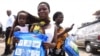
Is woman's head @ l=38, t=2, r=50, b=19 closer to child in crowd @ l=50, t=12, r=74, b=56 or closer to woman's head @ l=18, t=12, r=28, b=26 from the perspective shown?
woman's head @ l=18, t=12, r=28, b=26

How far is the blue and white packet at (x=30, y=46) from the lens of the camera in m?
3.11

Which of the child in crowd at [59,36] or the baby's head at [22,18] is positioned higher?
the baby's head at [22,18]

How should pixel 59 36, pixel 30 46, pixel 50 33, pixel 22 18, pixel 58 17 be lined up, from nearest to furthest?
pixel 30 46 < pixel 50 33 < pixel 22 18 < pixel 59 36 < pixel 58 17

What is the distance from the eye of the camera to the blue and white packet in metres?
3.11

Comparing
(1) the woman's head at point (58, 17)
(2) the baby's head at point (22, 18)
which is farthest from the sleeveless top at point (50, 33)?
(1) the woman's head at point (58, 17)

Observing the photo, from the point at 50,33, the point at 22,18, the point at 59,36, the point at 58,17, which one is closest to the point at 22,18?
the point at 22,18

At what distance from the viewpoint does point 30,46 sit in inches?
123

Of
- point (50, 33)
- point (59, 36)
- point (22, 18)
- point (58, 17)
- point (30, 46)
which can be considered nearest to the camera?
point (30, 46)

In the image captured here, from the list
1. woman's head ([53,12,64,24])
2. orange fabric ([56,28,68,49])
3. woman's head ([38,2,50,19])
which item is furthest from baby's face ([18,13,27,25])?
woman's head ([53,12,64,24])

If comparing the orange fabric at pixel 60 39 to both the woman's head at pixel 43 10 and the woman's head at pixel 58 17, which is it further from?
the woman's head at pixel 43 10

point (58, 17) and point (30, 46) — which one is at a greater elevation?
point (58, 17)

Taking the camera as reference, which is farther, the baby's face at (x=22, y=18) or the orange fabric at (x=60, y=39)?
the orange fabric at (x=60, y=39)

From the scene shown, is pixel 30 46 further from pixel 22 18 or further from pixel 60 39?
pixel 60 39

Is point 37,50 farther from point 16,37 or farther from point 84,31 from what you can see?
point 84,31
